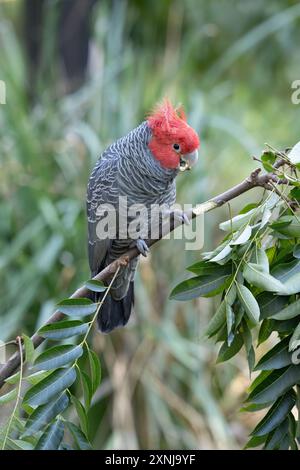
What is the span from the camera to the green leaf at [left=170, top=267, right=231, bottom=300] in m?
1.73

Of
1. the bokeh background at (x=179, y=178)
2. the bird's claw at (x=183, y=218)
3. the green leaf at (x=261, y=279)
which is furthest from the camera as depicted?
the bokeh background at (x=179, y=178)

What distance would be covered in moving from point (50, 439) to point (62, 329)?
286mm

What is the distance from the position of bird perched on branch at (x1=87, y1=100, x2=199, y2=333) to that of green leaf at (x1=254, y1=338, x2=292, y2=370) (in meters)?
0.97

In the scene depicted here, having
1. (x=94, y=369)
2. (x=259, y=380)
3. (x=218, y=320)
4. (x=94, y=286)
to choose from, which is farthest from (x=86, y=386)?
(x=259, y=380)

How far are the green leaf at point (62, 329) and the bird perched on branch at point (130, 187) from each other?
874 millimetres

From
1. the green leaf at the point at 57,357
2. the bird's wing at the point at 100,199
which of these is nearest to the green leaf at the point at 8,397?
the green leaf at the point at 57,357

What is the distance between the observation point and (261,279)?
1565 mm

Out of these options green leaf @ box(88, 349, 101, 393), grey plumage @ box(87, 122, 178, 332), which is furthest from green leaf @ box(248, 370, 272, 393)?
grey plumage @ box(87, 122, 178, 332)

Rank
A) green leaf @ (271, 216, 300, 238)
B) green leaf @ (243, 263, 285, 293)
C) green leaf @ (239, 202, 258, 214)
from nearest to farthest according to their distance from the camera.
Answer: green leaf @ (243, 263, 285, 293) → green leaf @ (271, 216, 300, 238) → green leaf @ (239, 202, 258, 214)

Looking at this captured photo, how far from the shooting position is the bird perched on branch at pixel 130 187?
2646 mm

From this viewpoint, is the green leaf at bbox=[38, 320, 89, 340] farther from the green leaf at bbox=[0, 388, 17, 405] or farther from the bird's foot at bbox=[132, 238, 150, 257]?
the bird's foot at bbox=[132, 238, 150, 257]

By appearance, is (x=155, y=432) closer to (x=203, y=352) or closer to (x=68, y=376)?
(x=203, y=352)

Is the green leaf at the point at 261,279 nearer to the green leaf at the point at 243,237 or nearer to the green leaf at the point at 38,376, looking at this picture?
the green leaf at the point at 243,237

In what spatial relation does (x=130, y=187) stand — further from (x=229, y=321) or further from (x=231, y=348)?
(x=229, y=321)
